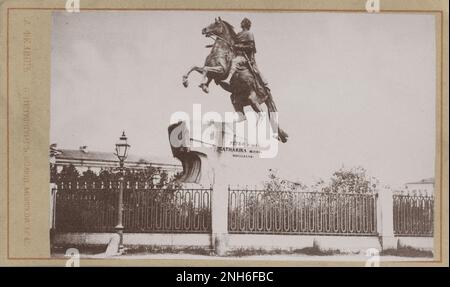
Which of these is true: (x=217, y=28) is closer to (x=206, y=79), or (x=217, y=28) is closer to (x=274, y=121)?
(x=206, y=79)

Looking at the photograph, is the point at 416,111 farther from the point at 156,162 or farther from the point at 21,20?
the point at 21,20

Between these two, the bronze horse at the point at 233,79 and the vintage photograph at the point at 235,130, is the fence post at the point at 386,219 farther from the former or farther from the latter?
the bronze horse at the point at 233,79

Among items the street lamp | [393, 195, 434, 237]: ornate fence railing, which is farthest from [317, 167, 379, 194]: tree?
the street lamp

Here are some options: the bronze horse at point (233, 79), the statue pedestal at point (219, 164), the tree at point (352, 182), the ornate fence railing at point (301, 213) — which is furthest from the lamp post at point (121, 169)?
the tree at point (352, 182)

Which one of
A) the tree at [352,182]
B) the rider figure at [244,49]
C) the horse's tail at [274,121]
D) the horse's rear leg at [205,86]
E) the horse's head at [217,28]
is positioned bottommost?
the tree at [352,182]

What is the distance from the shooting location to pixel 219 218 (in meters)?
5.33

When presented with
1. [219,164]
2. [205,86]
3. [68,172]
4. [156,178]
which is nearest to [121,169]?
[156,178]

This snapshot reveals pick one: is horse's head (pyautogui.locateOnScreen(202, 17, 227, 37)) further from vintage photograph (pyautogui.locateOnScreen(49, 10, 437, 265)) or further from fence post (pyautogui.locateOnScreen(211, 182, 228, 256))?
fence post (pyautogui.locateOnScreen(211, 182, 228, 256))

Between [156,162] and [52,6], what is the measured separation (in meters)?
1.44

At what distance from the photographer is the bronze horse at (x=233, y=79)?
530cm

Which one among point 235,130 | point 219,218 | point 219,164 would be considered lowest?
point 219,218

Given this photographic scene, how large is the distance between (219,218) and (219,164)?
1.37 feet

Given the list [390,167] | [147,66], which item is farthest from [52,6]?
[390,167]

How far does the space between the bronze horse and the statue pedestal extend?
236 mm
